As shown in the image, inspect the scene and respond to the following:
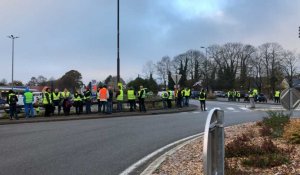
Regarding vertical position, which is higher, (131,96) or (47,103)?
(131,96)

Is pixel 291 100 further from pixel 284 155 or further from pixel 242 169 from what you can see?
pixel 242 169

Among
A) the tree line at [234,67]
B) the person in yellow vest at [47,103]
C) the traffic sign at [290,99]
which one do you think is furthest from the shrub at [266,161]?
the tree line at [234,67]

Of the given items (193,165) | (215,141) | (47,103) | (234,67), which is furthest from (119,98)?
(234,67)

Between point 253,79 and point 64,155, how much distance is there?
376 feet

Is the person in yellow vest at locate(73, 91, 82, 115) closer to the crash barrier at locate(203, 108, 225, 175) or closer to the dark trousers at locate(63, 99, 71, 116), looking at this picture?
the dark trousers at locate(63, 99, 71, 116)

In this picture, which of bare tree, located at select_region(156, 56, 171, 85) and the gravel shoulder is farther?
bare tree, located at select_region(156, 56, 171, 85)

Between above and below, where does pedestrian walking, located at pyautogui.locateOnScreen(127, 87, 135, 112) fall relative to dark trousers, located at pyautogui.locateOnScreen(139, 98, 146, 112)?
above

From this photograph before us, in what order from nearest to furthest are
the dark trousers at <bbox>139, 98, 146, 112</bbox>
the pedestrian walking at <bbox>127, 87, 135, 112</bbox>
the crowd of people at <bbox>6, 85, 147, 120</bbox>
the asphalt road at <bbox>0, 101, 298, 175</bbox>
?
the asphalt road at <bbox>0, 101, 298, 175</bbox> → the crowd of people at <bbox>6, 85, 147, 120</bbox> → the pedestrian walking at <bbox>127, 87, 135, 112</bbox> → the dark trousers at <bbox>139, 98, 146, 112</bbox>

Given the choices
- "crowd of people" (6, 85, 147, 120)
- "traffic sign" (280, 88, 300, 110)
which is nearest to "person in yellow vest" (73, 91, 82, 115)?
"crowd of people" (6, 85, 147, 120)

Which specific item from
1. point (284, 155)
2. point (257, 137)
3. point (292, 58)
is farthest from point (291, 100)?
point (292, 58)

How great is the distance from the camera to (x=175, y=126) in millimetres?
20859

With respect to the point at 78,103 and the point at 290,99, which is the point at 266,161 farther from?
the point at 78,103

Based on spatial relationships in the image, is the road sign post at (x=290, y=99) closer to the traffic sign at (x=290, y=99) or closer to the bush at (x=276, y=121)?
the traffic sign at (x=290, y=99)

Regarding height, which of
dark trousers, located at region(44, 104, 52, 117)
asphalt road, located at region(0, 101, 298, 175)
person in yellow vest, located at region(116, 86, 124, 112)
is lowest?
asphalt road, located at region(0, 101, 298, 175)
